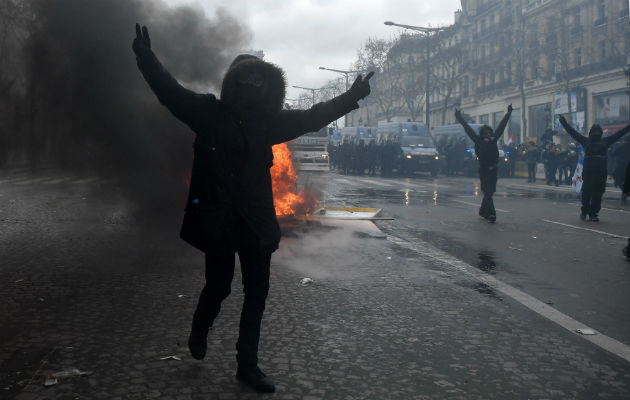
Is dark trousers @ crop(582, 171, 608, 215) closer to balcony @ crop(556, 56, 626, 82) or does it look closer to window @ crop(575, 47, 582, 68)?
balcony @ crop(556, 56, 626, 82)

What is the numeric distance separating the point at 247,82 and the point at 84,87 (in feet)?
29.2

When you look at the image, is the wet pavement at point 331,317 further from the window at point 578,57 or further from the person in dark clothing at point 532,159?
the window at point 578,57

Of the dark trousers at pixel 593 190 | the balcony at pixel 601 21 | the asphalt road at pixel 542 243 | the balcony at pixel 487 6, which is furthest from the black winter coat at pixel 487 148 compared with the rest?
the balcony at pixel 487 6

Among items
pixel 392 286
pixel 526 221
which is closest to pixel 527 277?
pixel 392 286

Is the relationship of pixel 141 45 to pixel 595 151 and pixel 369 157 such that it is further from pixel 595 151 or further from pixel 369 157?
pixel 369 157

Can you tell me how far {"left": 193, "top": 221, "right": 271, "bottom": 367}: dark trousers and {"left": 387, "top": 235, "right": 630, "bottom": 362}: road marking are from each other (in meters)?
2.27

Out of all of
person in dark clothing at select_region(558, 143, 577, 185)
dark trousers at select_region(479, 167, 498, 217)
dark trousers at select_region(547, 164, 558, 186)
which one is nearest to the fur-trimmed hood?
dark trousers at select_region(479, 167, 498, 217)

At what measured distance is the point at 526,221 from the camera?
1202 cm

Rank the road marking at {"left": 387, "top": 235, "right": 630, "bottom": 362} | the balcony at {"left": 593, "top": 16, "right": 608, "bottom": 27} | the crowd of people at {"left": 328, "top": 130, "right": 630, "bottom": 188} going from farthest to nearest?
the balcony at {"left": 593, "top": 16, "right": 608, "bottom": 27}, the crowd of people at {"left": 328, "top": 130, "right": 630, "bottom": 188}, the road marking at {"left": 387, "top": 235, "right": 630, "bottom": 362}

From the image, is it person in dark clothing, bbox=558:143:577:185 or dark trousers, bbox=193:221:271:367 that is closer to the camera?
dark trousers, bbox=193:221:271:367

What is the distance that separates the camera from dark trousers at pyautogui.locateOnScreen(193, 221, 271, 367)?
3311 millimetres

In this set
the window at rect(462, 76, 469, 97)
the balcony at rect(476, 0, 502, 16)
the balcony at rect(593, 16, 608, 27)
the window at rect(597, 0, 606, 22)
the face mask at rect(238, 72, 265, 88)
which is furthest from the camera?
the window at rect(462, 76, 469, 97)

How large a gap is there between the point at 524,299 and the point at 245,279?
10.0ft

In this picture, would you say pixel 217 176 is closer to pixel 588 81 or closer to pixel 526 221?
pixel 526 221
